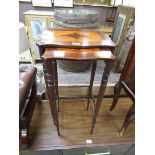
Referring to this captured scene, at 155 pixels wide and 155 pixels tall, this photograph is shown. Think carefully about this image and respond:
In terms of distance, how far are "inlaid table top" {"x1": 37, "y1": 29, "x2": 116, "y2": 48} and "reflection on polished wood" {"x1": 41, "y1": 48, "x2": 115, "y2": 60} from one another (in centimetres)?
2

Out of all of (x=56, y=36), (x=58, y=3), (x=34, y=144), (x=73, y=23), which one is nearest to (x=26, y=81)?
(x=56, y=36)

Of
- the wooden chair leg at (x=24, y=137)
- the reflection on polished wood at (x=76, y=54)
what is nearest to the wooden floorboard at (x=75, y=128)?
the wooden chair leg at (x=24, y=137)

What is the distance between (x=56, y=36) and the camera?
0.72m

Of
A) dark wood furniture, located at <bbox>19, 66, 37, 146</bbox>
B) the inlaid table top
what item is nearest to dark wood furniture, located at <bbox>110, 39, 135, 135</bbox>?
the inlaid table top

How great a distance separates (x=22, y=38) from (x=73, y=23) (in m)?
0.54

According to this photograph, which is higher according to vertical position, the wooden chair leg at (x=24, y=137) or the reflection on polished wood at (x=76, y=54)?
the reflection on polished wood at (x=76, y=54)

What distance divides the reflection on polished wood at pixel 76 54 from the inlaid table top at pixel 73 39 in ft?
0.07

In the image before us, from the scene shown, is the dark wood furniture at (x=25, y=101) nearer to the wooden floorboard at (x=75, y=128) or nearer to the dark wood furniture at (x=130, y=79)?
the wooden floorboard at (x=75, y=128)

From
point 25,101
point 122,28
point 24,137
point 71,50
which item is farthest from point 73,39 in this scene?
point 122,28

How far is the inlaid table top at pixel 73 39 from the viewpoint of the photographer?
65cm

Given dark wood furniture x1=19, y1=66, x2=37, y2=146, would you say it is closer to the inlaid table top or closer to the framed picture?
the inlaid table top

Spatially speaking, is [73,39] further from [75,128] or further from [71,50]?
[75,128]
